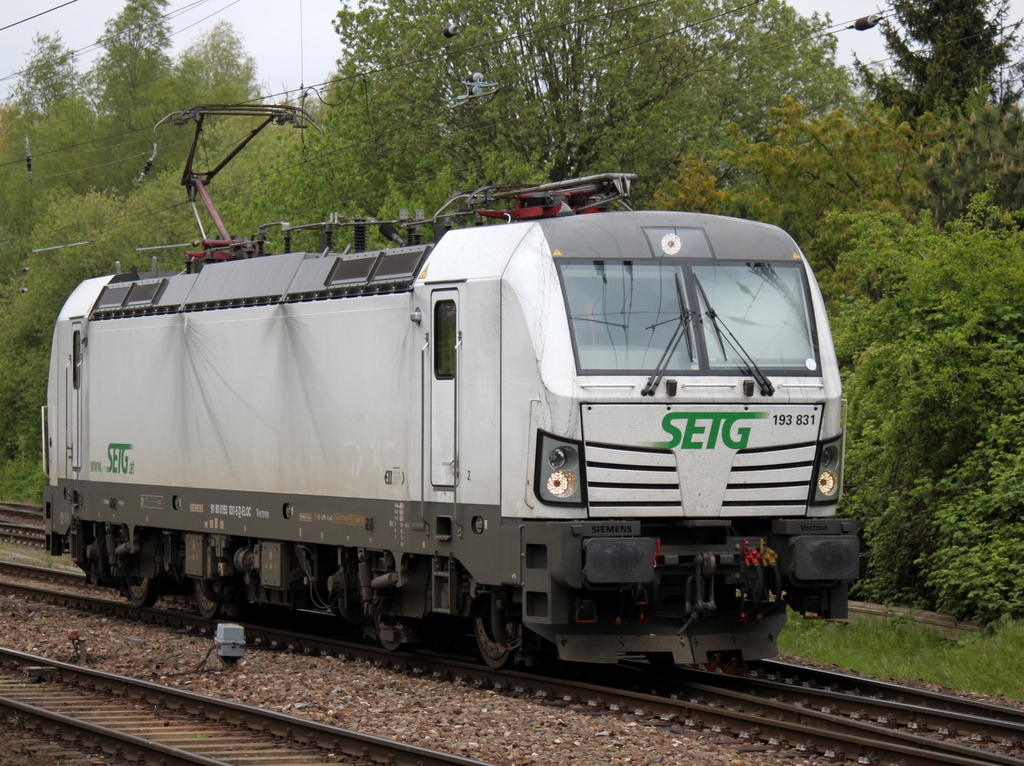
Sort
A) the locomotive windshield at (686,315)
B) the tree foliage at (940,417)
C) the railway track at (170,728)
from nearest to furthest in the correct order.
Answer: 1. the railway track at (170,728)
2. the locomotive windshield at (686,315)
3. the tree foliage at (940,417)

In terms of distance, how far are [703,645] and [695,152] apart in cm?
2518

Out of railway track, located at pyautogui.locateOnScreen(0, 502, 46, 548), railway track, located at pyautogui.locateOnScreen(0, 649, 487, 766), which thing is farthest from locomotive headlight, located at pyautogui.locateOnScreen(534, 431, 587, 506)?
railway track, located at pyautogui.locateOnScreen(0, 502, 46, 548)

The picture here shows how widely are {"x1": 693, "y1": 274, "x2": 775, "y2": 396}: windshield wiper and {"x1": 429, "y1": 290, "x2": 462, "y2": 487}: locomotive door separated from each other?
1867 millimetres

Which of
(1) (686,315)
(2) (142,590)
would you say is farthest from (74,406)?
(1) (686,315)

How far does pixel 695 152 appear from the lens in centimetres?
3369

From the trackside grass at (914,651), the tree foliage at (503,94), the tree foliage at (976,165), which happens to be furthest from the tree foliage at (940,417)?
the tree foliage at (503,94)

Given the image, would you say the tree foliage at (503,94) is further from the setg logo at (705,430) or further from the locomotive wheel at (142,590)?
the setg logo at (705,430)

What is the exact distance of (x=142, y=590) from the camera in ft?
51.8

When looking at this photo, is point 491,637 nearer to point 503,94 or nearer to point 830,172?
point 830,172

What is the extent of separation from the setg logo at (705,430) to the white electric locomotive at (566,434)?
16mm

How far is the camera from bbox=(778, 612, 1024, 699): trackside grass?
11000 millimetres

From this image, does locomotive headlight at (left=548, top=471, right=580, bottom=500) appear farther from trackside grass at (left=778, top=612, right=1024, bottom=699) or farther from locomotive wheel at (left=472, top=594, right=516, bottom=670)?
trackside grass at (left=778, top=612, right=1024, bottom=699)

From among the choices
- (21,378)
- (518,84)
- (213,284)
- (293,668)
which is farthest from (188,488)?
(21,378)

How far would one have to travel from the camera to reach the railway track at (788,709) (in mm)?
8109
